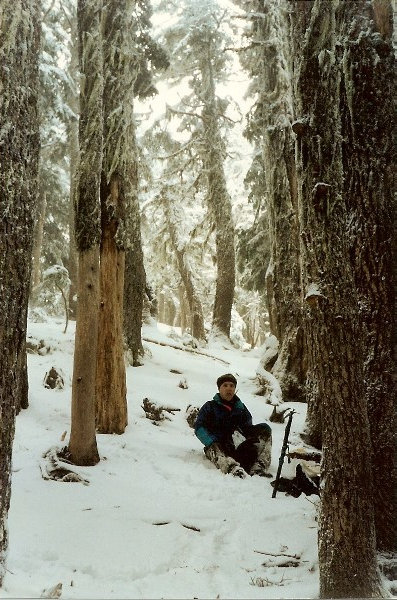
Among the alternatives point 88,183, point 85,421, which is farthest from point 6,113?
point 85,421

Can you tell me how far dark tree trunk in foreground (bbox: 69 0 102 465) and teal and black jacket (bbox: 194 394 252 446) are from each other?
1.38 m

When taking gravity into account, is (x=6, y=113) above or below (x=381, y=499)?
above

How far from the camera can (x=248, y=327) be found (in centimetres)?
3347

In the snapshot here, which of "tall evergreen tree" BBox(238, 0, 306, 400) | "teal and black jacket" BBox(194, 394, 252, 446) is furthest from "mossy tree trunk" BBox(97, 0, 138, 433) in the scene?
"tall evergreen tree" BBox(238, 0, 306, 400)

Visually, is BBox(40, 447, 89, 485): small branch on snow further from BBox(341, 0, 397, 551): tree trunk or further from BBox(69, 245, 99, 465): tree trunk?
BBox(341, 0, 397, 551): tree trunk

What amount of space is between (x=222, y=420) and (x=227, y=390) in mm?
393

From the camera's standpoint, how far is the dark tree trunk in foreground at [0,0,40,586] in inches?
104

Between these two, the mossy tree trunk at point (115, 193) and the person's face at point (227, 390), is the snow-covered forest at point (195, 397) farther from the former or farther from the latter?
the person's face at point (227, 390)

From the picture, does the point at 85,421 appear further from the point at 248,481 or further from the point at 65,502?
the point at 248,481

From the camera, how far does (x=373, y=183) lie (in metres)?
3.49

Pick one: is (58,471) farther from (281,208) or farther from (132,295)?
(281,208)

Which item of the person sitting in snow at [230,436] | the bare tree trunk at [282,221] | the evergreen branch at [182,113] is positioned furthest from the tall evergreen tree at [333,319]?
the evergreen branch at [182,113]

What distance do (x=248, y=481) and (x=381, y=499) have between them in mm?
2087

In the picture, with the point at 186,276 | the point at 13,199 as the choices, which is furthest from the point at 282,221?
the point at 186,276
